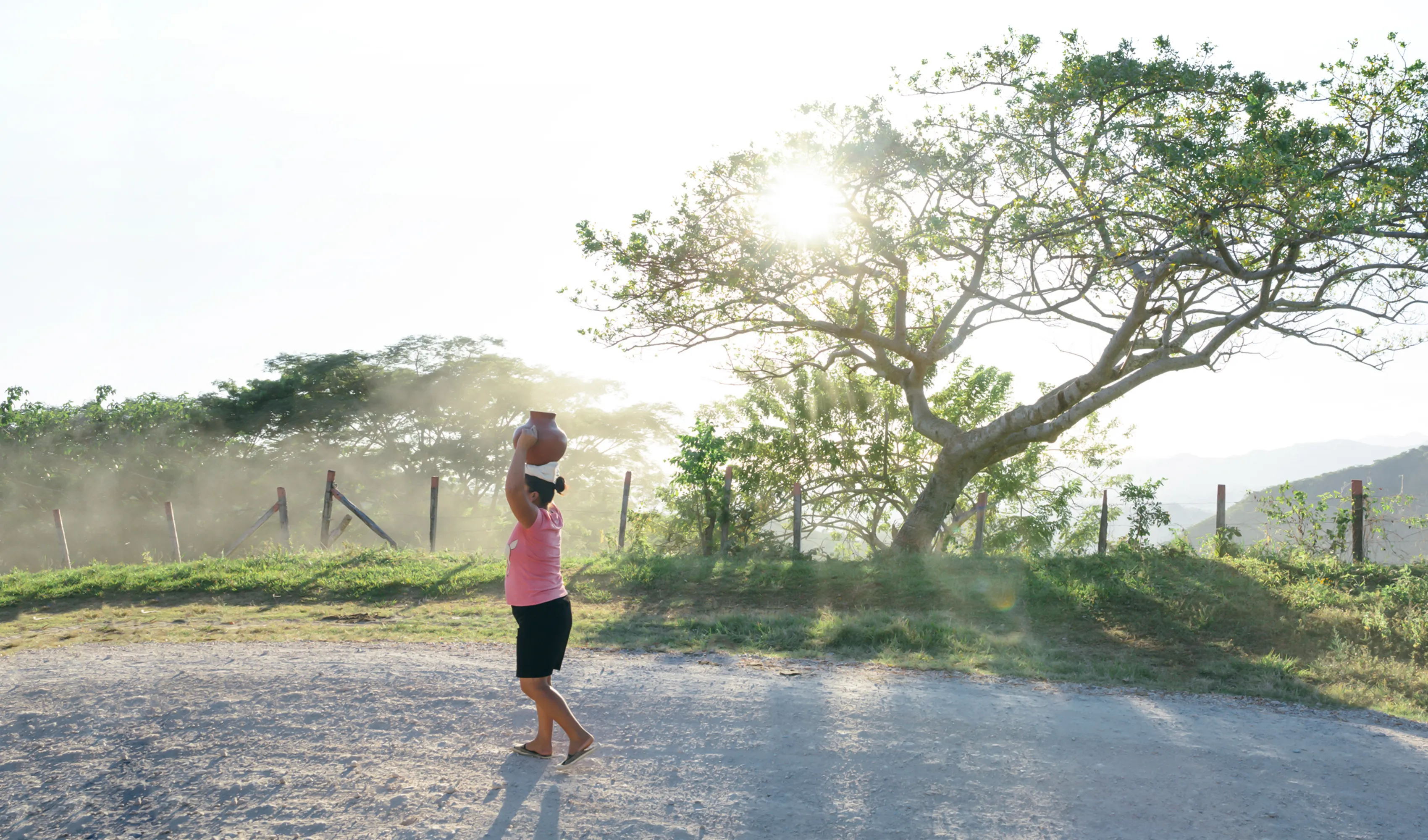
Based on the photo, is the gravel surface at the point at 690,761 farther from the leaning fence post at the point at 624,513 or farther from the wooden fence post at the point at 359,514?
the leaning fence post at the point at 624,513

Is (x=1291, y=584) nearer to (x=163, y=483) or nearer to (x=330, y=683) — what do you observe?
(x=330, y=683)

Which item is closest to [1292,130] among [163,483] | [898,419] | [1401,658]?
[1401,658]

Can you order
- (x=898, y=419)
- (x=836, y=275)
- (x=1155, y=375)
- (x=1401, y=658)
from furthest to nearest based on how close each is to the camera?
(x=898, y=419), (x=836, y=275), (x=1155, y=375), (x=1401, y=658)

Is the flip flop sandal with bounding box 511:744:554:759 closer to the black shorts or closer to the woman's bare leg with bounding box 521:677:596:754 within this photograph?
the woman's bare leg with bounding box 521:677:596:754

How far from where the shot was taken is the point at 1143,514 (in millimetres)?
12570

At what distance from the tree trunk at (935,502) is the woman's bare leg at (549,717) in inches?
368

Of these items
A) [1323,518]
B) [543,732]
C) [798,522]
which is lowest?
[543,732]

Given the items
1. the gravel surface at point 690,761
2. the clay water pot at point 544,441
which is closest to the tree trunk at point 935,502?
the gravel surface at point 690,761

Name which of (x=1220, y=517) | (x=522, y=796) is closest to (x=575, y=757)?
(x=522, y=796)

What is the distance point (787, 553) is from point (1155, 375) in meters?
5.73

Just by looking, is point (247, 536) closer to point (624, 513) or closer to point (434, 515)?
point (434, 515)

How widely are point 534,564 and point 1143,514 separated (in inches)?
432

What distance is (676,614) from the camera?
9391 mm

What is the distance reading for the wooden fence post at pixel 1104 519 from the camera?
42.6ft
